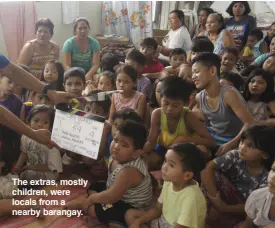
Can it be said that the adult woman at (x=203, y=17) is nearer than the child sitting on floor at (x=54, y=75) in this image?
No

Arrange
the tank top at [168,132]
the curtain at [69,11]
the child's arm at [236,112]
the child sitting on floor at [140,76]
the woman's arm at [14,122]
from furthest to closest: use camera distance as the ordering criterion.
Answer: the curtain at [69,11]
the child sitting on floor at [140,76]
the tank top at [168,132]
the child's arm at [236,112]
the woman's arm at [14,122]

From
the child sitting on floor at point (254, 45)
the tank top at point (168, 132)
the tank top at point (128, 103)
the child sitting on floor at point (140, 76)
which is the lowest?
the tank top at point (168, 132)

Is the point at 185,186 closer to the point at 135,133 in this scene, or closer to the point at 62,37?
the point at 135,133

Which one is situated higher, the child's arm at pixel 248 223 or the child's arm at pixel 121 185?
the child's arm at pixel 121 185

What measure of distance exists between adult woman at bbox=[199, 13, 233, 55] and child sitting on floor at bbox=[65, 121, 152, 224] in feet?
6.46

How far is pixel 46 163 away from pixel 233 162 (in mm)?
1057

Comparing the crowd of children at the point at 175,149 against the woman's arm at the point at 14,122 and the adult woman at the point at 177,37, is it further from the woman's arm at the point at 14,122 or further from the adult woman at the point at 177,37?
the adult woman at the point at 177,37

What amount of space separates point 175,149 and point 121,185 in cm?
32

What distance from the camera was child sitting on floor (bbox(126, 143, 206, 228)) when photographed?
1.34 m

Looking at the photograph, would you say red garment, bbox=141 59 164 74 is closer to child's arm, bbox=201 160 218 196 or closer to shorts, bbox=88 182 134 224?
child's arm, bbox=201 160 218 196

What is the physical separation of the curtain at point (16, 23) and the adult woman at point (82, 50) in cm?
97

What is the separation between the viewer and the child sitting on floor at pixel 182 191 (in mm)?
1343

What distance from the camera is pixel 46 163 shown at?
6.43 feet

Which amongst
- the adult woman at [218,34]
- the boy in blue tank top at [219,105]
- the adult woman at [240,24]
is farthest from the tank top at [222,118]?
the adult woman at [240,24]
